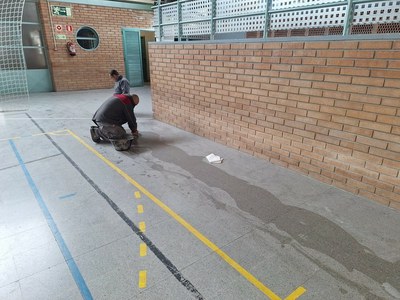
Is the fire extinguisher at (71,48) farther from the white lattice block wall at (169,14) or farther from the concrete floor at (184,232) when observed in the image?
the concrete floor at (184,232)

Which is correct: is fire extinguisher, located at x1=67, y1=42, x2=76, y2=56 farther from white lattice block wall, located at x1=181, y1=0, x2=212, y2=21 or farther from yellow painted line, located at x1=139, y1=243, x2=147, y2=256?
yellow painted line, located at x1=139, y1=243, x2=147, y2=256

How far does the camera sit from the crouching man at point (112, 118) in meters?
5.20

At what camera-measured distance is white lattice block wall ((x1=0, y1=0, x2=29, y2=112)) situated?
29.2 feet

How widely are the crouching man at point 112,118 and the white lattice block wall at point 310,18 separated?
304 cm

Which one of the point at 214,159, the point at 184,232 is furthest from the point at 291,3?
the point at 184,232

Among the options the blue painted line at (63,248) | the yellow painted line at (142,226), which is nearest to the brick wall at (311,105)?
the yellow painted line at (142,226)

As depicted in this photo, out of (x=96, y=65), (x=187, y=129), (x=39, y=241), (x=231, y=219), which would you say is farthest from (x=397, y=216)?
(x=96, y=65)

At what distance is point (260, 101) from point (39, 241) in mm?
3498

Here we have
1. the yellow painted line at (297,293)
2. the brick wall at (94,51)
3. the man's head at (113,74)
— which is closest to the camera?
the yellow painted line at (297,293)

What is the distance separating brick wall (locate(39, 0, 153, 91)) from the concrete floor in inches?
304

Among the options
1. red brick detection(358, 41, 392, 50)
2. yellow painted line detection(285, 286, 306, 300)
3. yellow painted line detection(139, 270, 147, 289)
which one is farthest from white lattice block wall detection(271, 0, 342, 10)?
yellow painted line detection(139, 270, 147, 289)

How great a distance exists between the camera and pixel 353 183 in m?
3.46

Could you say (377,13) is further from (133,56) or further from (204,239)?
(133,56)

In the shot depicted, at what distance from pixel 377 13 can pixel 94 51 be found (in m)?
11.4
